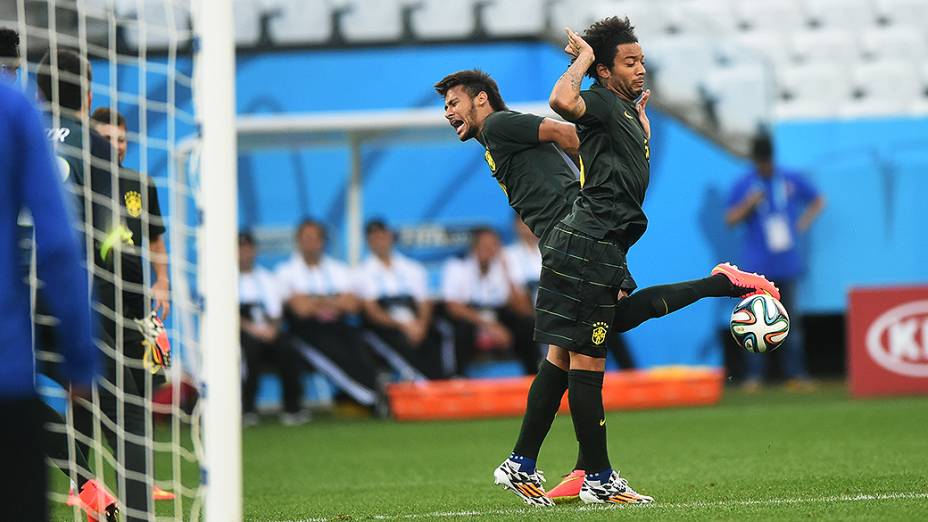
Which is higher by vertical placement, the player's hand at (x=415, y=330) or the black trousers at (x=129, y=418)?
the black trousers at (x=129, y=418)

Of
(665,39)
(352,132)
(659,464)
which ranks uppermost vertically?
(665,39)

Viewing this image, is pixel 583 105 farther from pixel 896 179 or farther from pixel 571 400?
pixel 896 179

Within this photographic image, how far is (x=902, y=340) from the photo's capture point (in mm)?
11727

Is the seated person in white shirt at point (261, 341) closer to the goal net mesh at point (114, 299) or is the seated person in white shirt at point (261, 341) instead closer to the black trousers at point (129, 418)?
the goal net mesh at point (114, 299)

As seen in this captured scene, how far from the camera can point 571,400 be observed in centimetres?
563

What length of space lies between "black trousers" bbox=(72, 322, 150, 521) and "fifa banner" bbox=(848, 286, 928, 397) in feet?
25.3

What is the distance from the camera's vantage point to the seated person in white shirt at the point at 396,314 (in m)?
12.5

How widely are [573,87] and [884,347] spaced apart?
7165 mm

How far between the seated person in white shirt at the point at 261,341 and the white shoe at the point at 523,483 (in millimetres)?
6260

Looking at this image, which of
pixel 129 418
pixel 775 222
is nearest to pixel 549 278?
pixel 129 418

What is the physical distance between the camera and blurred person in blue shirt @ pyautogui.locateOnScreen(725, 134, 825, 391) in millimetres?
13172

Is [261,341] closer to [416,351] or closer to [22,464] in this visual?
[416,351]

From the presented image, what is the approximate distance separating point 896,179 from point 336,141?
5266 millimetres

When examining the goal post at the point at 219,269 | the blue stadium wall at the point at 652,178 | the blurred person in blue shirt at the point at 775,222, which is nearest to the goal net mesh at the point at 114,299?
the goal post at the point at 219,269
